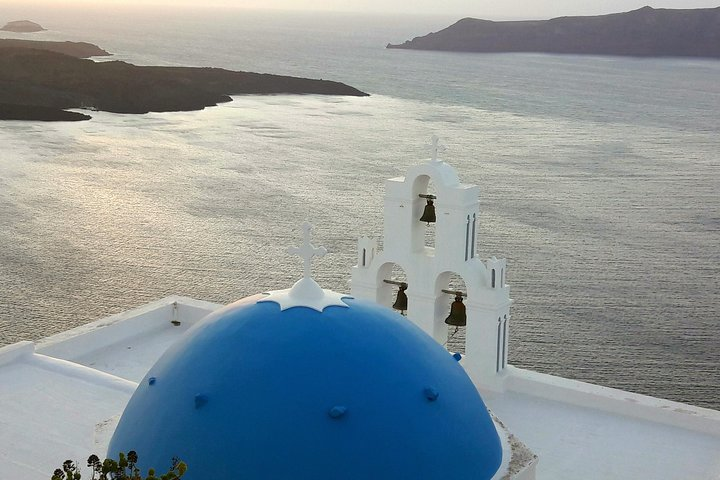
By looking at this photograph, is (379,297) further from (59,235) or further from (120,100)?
(120,100)

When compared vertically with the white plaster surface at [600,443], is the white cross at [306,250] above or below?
above

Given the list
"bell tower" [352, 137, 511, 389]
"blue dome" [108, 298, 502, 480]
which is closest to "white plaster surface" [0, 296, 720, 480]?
"bell tower" [352, 137, 511, 389]

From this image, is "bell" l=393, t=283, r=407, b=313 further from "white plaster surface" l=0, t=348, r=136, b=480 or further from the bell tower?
"white plaster surface" l=0, t=348, r=136, b=480

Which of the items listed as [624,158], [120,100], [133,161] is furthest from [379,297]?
[120,100]

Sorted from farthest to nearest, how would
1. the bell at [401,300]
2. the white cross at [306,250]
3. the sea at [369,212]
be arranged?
the sea at [369,212]
the bell at [401,300]
the white cross at [306,250]

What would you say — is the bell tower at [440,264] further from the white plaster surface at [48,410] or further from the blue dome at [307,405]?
the blue dome at [307,405]

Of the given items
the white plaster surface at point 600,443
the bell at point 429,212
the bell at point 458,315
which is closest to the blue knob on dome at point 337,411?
the white plaster surface at point 600,443

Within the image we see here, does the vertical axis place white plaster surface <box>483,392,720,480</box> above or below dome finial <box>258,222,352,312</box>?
below
